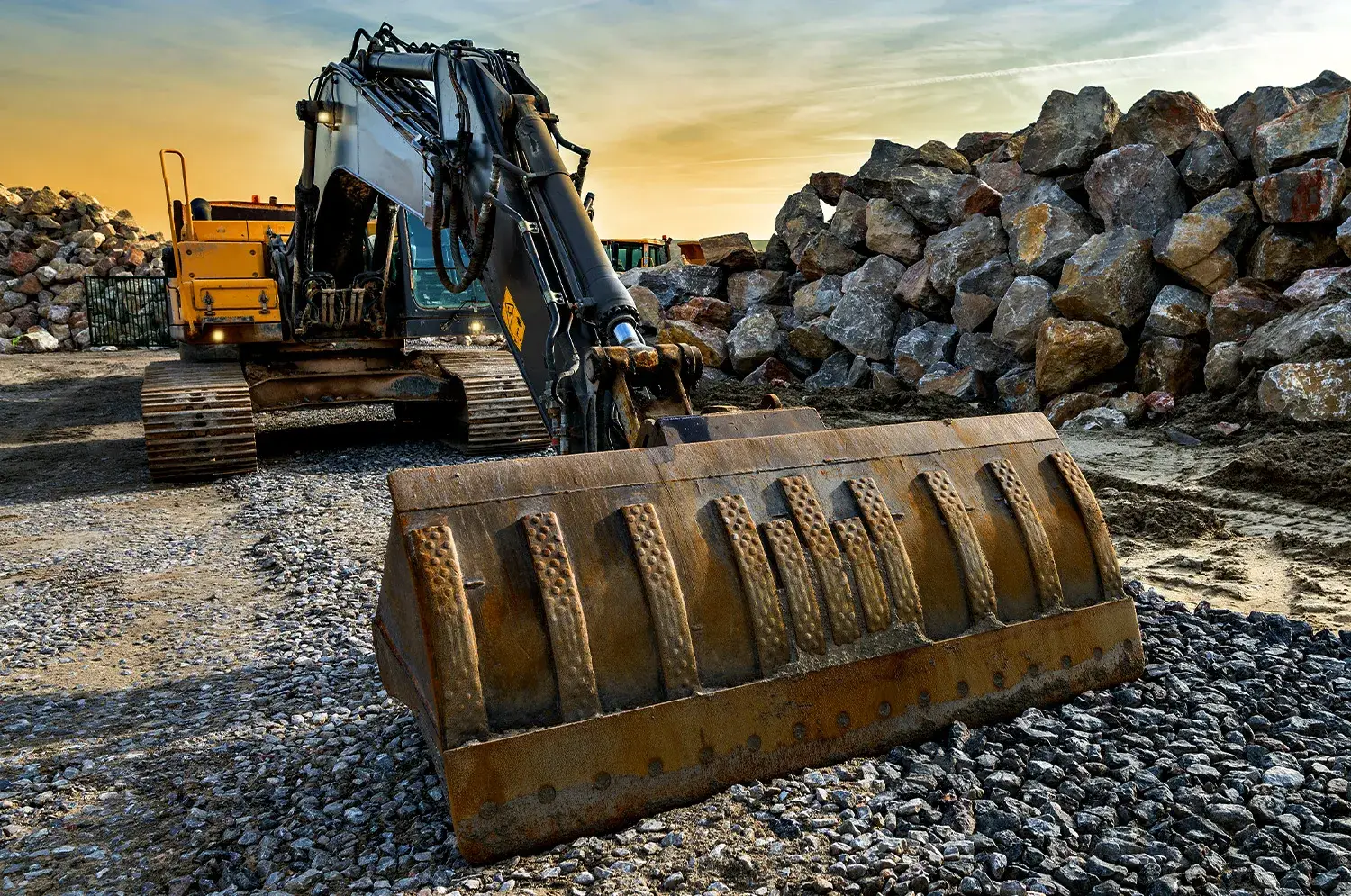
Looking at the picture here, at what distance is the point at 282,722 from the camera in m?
3.76

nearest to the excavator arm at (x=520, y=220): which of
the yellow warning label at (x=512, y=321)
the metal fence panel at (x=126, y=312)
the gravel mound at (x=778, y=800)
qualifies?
the yellow warning label at (x=512, y=321)

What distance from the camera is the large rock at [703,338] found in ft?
47.1

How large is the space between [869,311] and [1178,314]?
12.5ft

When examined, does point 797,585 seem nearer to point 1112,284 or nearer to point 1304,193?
point 1112,284

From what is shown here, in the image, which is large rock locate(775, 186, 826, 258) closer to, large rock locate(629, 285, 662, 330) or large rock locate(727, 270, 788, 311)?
large rock locate(727, 270, 788, 311)

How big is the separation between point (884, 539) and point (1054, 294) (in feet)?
27.9

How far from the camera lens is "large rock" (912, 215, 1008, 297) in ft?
40.1

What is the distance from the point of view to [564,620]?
9.25ft

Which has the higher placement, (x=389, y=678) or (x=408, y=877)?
(x=389, y=678)

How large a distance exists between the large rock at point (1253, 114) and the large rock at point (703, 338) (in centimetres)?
654

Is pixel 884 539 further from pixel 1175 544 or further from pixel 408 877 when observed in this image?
pixel 1175 544

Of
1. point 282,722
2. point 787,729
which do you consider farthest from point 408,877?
point 282,722

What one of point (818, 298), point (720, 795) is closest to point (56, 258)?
point (818, 298)

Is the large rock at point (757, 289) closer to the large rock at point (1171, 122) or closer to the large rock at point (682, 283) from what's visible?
the large rock at point (682, 283)
